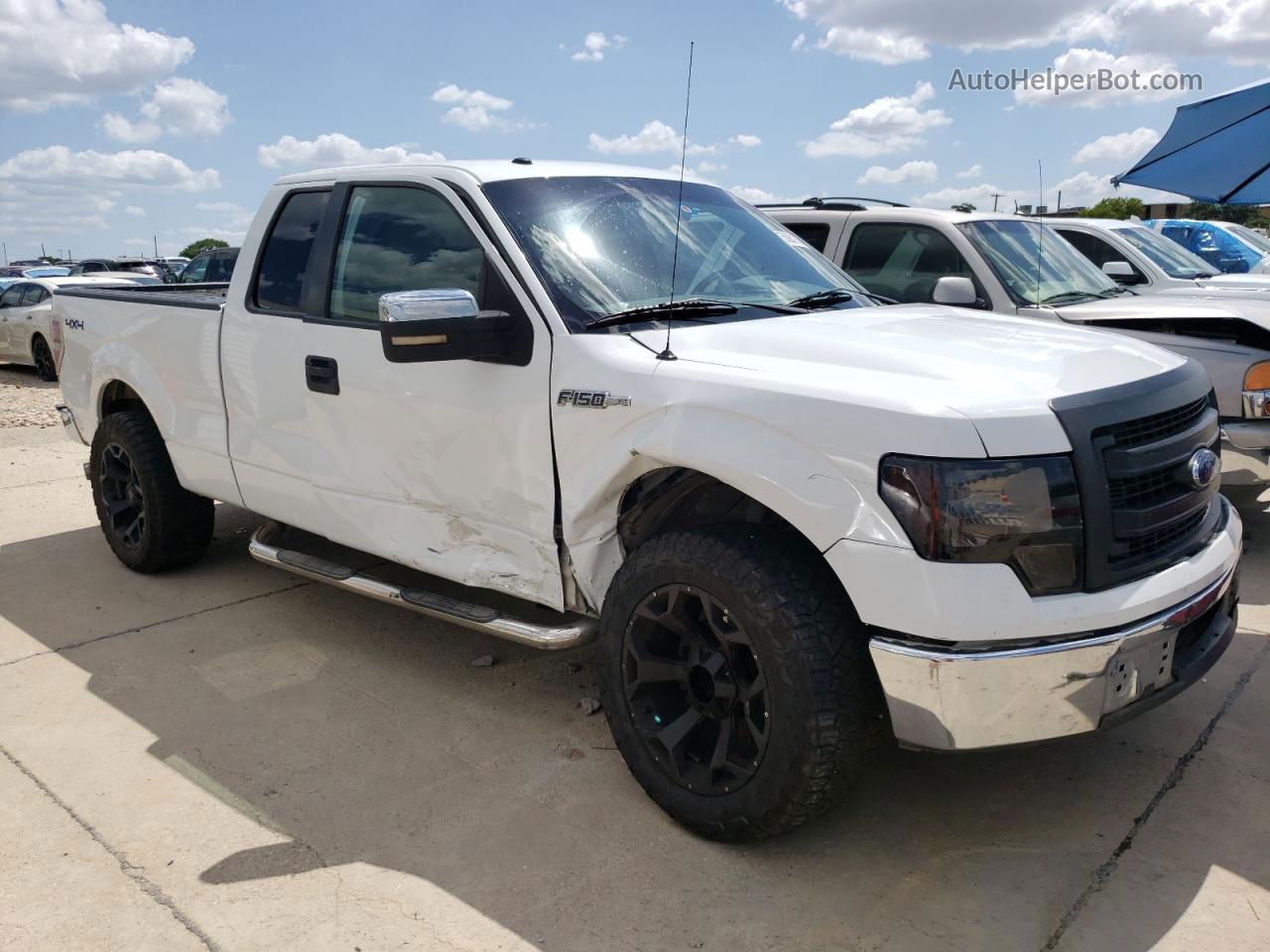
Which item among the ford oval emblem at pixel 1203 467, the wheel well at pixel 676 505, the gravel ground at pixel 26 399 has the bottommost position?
the gravel ground at pixel 26 399

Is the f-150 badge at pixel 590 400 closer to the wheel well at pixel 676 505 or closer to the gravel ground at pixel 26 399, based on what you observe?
the wheel well at pixel 676 505

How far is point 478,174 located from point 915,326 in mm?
1593

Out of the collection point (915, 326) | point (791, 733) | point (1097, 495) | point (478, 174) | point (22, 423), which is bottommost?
point (22, 423)

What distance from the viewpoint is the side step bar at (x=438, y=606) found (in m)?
3.47

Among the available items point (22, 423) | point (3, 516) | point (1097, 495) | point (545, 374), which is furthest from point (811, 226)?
point (22, 423)

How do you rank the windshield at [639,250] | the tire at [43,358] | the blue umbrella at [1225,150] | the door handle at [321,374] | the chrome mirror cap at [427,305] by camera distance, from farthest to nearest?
the tire at [43,358] < the blue umbrella at [1225,150] < the door handle at [321,374] < the windshield at [639,250] < the chrome mirror cap at [427,305]

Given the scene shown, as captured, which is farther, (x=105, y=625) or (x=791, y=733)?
(x=105, y=625)

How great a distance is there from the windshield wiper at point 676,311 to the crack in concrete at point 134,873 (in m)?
1.97

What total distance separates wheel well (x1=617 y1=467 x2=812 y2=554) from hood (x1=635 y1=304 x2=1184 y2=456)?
38 cm

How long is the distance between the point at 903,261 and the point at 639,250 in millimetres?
3800

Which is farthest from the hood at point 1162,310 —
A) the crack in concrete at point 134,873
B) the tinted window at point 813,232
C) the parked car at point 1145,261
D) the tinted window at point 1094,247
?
the crack in concrete at point 134,873

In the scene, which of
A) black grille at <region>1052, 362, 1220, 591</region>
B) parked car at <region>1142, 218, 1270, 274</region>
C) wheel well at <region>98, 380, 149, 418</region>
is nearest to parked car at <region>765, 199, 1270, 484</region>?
black grille at <region>1052, 362, 1220, 591</region>

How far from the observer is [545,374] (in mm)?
3404

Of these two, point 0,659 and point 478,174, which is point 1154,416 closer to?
point 478,174
